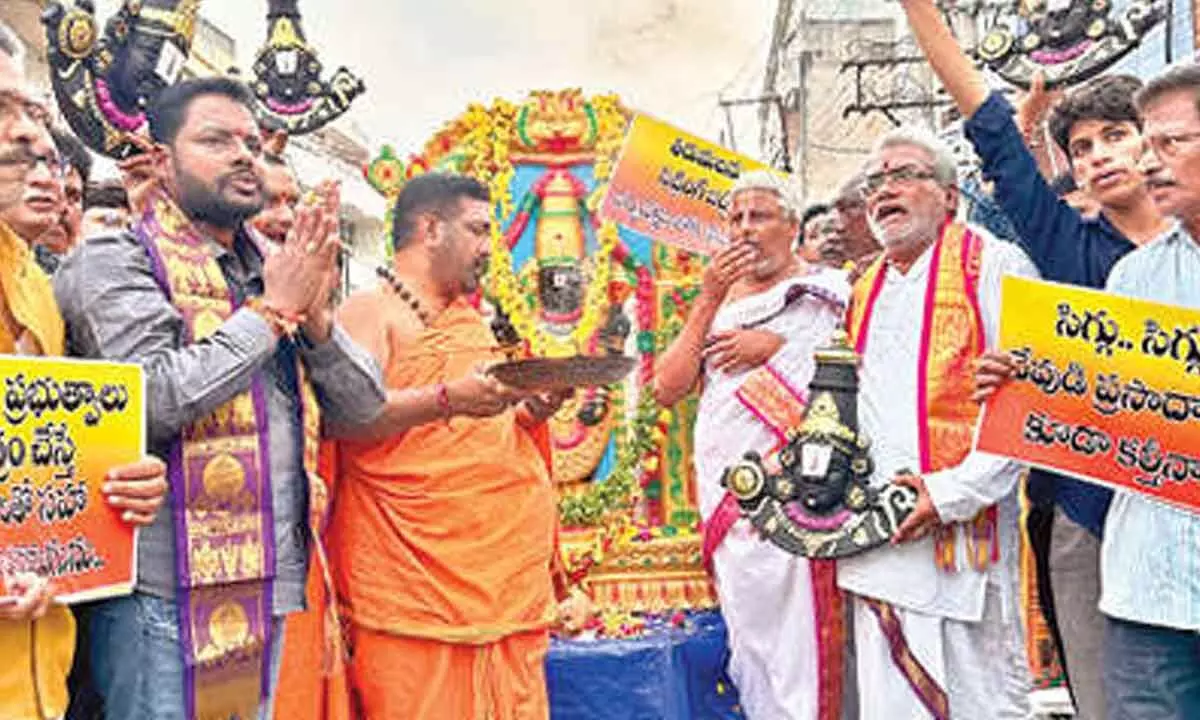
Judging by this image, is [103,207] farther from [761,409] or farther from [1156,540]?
[1156,540]

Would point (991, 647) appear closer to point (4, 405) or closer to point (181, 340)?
point (181, 340)

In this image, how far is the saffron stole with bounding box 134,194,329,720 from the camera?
2.59m

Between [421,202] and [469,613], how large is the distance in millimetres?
1285

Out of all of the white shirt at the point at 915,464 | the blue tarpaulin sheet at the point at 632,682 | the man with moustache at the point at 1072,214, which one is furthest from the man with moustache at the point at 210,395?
the blue tarpaulin sheet at the point at 632,682

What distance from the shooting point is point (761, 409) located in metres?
4.23

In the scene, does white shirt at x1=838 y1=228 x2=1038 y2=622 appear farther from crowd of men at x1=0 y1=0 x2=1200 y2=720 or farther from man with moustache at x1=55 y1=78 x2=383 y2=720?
man with moustache at x1=55 y1=78 x2=383 y2=720

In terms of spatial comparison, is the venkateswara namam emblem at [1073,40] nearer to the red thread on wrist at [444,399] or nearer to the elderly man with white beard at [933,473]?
the elderly man with white beard at [933,473]

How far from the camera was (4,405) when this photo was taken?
7.02 ft

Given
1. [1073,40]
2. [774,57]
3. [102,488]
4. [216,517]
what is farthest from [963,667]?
[774,57]

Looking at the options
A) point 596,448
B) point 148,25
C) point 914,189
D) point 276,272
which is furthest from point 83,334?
point 596,448

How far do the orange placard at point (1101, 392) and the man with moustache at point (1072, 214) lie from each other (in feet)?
1.52

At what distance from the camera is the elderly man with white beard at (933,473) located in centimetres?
323

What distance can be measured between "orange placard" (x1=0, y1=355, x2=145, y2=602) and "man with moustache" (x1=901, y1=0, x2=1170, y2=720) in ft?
6.97

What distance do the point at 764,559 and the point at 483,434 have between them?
3.45ft
